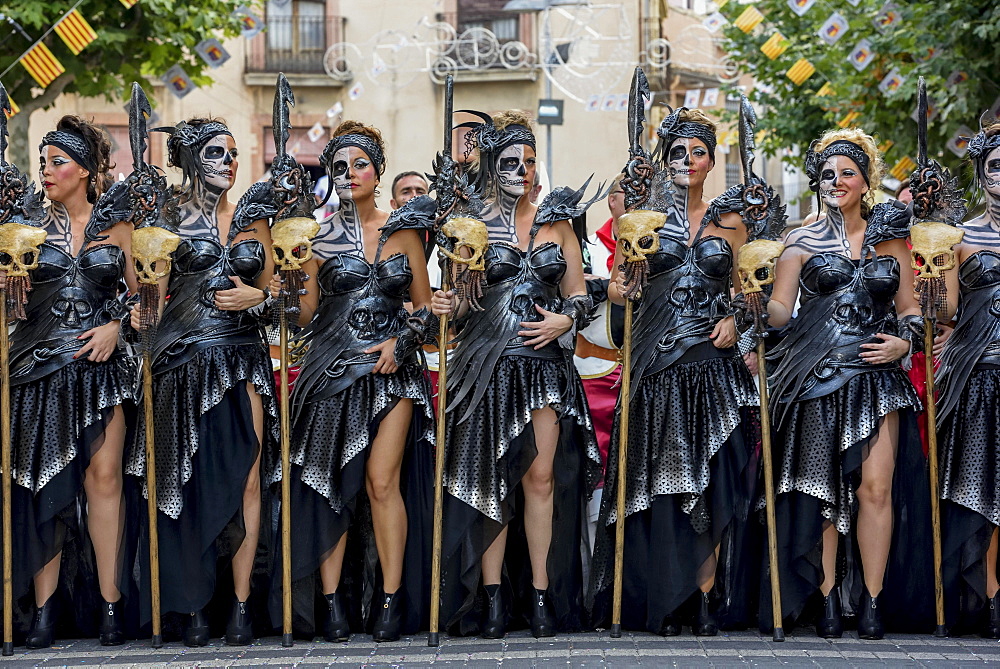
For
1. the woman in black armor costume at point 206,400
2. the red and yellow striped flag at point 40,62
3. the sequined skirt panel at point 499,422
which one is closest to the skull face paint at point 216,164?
the woman in black armor costume at point 206,400

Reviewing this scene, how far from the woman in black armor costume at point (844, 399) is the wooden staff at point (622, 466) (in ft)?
2.15

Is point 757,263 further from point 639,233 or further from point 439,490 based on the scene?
point 439,490

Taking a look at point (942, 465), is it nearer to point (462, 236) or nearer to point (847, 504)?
point (847, 504)

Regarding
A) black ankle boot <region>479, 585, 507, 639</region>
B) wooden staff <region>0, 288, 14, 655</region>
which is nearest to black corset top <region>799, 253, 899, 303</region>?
black ankle boot <region>479, 585, 507, 639</region>

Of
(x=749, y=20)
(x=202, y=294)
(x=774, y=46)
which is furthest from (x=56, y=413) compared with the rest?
(x=774, y=46)

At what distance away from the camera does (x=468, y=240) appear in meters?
6.04

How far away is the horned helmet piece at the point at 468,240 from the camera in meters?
6.04

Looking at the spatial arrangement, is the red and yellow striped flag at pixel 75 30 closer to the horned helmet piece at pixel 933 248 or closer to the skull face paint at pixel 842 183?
the skull face paint at pixel 842 183

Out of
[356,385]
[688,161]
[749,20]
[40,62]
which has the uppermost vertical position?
[749,20]

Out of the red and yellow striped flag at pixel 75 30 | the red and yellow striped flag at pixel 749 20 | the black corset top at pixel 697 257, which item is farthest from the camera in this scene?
the red and yellow striped flag at pixel 749 20

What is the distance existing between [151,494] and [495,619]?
158 centimetres

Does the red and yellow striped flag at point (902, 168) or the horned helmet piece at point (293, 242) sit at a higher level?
the red and yellow striped flag at point (902, 168)

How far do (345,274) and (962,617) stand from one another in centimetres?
312

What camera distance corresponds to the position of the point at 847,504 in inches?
244
